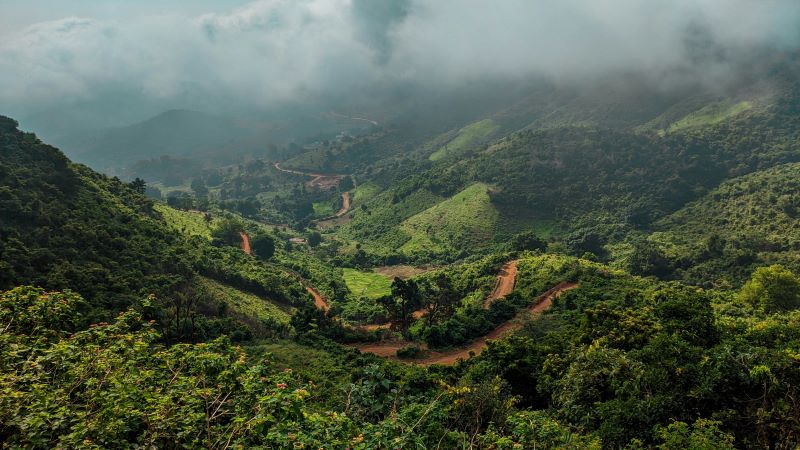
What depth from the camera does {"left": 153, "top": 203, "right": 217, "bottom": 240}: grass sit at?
8479cm

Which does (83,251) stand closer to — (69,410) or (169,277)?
(169,277)

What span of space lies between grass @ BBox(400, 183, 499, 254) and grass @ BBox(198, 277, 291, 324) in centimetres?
5473

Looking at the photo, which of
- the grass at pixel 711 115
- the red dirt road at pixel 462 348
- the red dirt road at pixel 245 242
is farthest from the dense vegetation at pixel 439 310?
the grass at pixel 711 115

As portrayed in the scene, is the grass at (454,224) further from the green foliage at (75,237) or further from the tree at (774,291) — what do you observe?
the green foliage at (75,237)

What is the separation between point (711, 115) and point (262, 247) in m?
190

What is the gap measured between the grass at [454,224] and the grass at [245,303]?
180 ft

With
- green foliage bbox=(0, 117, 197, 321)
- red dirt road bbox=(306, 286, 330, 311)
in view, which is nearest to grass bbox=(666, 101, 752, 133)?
red dirt road bbox=(306, 286, 330, 311)

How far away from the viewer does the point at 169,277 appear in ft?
174

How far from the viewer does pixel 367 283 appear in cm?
9844

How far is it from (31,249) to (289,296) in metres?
37.0

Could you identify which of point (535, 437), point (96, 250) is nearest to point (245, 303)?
point (96, 250)

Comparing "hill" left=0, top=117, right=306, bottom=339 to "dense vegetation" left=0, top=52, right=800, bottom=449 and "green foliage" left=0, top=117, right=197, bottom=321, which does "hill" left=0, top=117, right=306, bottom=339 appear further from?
"dense vegetation" left=0, top=52, right=800, bottom=449

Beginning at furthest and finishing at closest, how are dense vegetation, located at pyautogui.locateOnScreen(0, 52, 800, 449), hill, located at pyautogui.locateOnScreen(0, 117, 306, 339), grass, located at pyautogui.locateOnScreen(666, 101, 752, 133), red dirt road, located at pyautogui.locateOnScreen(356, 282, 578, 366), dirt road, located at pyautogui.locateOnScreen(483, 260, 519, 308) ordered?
grass, located at pyautogui.locateOnScreen(666, 101, 752, 133) → dirt road, located at pyautogui.locateOnScreen(483, 260, 519, 308) → red dirt road, located at pyautogui.locateOnScreen(356, 282, 578, 366) → hill, located at pyautogui.locateOnScreen(0, 117, 306, 339) → dense vegetation, located at pyautogui.locateOnScreen(0, 52, 800, 449)

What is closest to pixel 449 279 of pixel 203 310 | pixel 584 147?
pixel 203 310
